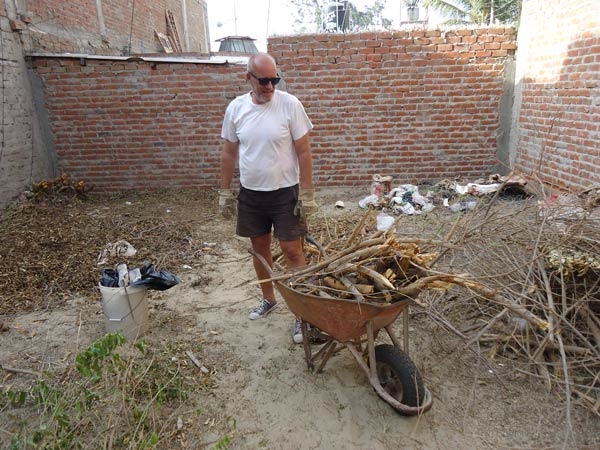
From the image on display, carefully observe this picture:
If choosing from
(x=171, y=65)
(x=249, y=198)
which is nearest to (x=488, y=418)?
(x=249, y=198)

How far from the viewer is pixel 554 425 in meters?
2.28

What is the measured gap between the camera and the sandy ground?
223 centimetres

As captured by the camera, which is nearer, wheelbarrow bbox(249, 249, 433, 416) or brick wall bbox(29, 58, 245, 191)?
wheelbarrow bbox(249, 249, 433, 416)

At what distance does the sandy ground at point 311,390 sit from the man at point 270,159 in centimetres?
45

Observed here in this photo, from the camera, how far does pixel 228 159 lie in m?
3.13

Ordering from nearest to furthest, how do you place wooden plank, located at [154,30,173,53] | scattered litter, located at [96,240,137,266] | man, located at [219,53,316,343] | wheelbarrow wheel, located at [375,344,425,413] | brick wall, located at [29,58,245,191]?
wheelbarrow wheel, located at [375,344,425,413] → man, located at [219,53,316,343] → scattered litter, located at [96,240,137,266] → brick wall, located at [29,58,245,191] → wooden plank, located at [154,30,173,53]

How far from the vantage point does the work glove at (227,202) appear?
3.33 meters

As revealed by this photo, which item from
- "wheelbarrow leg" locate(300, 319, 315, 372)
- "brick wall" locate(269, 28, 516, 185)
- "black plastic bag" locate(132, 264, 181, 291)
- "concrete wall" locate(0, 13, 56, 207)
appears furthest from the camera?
"brick wall" locate(269, 28, 516, 185)

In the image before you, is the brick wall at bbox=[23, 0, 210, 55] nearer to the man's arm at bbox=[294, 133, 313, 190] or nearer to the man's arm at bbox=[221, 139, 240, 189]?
the man's arm at bbox=[221, 139, 240, 189]

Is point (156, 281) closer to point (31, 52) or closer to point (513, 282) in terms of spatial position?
point (513, 282)

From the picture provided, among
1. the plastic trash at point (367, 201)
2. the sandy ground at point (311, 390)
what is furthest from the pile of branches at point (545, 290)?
the plastic trash at point (367, 201)

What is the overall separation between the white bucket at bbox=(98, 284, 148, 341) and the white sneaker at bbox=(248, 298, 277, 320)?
A: 850 mm

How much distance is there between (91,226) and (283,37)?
3837mm

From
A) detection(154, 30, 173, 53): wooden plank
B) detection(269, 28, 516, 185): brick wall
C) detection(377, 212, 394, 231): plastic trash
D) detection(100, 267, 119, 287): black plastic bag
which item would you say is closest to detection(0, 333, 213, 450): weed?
detection(100, 267, 119, 287): black plastic bag
